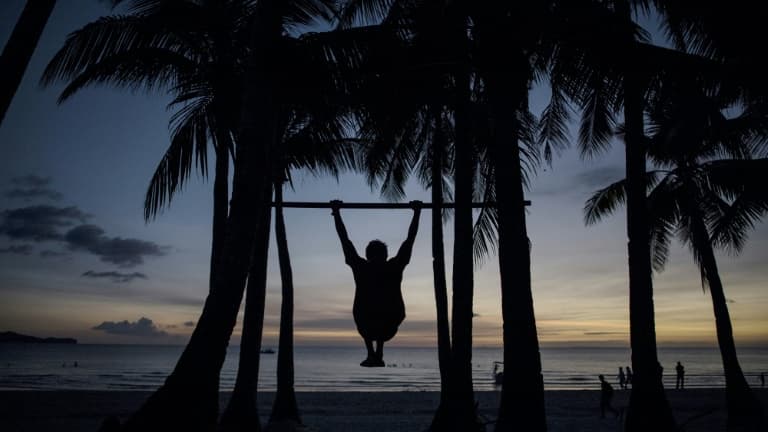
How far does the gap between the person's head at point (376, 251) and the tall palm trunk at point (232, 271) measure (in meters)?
1.62

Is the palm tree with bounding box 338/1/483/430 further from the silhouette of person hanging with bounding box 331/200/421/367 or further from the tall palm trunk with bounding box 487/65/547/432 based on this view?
the silhouette of person hanging with bounding box 331/200/421/367

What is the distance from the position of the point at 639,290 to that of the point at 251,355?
713 centimetres

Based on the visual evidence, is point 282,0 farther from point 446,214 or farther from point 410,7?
point 446,214

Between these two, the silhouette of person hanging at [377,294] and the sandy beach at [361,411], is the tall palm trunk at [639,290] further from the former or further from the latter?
the silhouette of person hanging at [377,294]

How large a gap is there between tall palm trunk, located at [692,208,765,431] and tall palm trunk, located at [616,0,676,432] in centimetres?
391

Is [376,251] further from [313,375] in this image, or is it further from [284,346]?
[313,375]

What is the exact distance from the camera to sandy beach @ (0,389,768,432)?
13820 millimetres

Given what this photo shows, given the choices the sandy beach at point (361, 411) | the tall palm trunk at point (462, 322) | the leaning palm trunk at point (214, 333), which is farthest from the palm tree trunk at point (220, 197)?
the sandy beach at point (361, 411)

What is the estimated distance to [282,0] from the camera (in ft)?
22.2

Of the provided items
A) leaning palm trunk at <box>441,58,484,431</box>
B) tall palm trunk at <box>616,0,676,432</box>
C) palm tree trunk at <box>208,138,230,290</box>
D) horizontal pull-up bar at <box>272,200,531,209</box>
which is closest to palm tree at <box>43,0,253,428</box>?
palm tree trunk at <box>208,138,230,290</box>

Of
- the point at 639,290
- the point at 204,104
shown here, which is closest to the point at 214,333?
the point at 204,104

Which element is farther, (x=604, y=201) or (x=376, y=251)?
(x=604, y=201)

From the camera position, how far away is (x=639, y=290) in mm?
8547

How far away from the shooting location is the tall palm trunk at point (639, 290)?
814 cm
